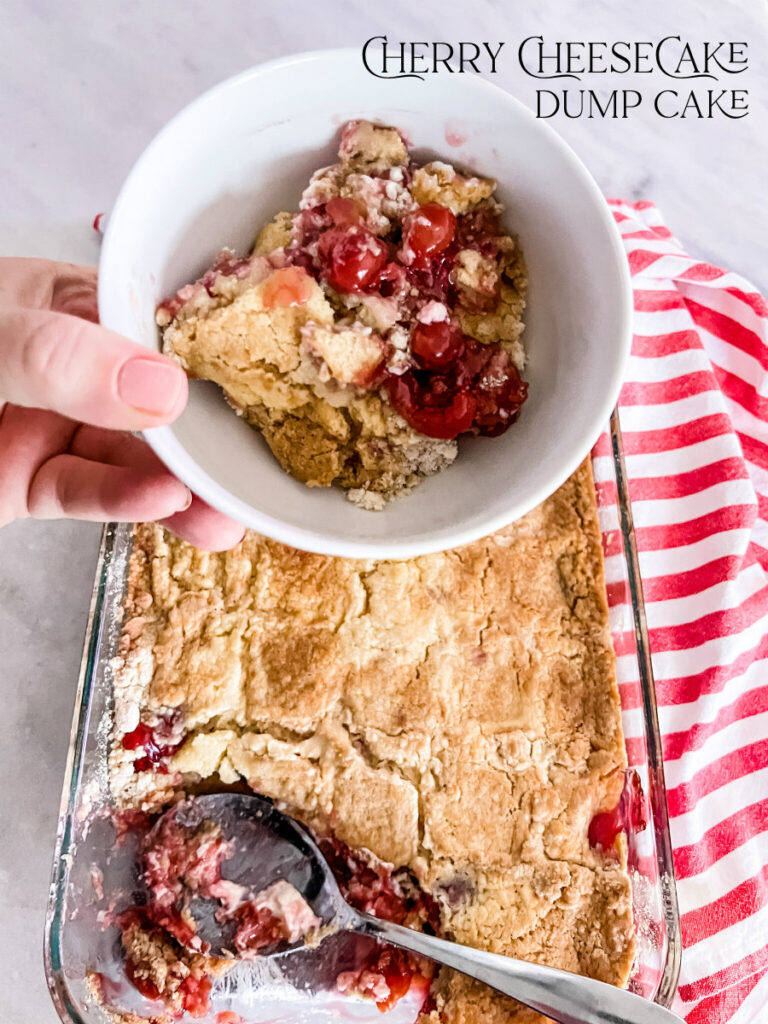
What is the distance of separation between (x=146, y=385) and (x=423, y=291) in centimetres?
35

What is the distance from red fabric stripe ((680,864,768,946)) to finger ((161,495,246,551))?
1051 millimetres

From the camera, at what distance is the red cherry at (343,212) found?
1.00 metres

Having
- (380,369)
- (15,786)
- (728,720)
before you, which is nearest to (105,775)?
(15,786)

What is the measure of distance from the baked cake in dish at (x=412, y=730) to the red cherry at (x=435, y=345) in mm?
487

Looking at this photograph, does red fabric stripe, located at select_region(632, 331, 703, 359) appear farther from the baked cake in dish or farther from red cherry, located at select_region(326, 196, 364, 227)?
red cherry, located at select_region(326, 196, 364, 227)

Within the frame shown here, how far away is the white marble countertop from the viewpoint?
63.7 inches

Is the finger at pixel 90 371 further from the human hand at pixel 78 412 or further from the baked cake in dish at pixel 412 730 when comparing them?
the baked cake in dish at pixel 412 730

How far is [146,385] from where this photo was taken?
34.4 inches

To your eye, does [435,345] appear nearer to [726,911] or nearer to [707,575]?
[707,575]

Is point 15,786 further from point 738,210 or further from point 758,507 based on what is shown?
point 738,210

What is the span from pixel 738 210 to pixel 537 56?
0.53m

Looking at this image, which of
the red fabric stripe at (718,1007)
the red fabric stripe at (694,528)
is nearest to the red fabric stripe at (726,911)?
the red fabric stripe at (718,1007)

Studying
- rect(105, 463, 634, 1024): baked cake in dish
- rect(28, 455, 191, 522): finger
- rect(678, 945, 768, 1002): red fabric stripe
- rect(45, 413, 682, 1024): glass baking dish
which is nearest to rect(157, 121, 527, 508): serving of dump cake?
rect(28, 455, 191, 522): finger

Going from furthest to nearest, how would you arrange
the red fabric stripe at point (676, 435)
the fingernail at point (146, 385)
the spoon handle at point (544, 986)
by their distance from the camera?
the red fabric stripe at point (676, 435), the spoon handle at point (544, 986), the fingernail at point (146, 385)
